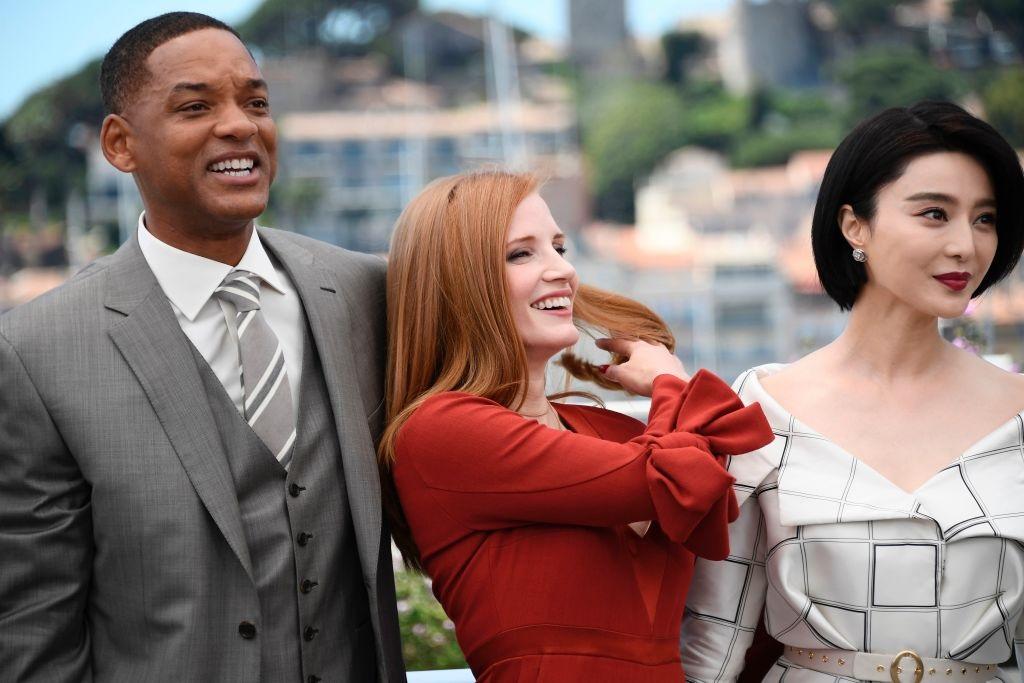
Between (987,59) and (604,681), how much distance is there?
2729 inches

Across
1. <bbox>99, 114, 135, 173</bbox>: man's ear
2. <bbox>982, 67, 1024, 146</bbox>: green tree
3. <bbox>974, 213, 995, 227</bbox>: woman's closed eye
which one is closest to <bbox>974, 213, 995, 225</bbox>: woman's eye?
<bbox>974, 213, 995, 227</bbox>: woman's closed eye

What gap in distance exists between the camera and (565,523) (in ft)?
6.25

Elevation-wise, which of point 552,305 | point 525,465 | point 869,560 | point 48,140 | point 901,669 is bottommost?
point 901,669

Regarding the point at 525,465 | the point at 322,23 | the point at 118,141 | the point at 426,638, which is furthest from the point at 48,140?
the point at 525,465

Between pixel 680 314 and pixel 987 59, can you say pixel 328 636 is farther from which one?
pixel 987 59

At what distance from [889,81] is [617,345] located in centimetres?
6427

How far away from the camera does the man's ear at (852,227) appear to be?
6.85 ft

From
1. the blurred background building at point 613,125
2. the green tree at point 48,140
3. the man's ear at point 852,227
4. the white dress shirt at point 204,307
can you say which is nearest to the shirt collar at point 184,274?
the white dress shirt at point 204,307

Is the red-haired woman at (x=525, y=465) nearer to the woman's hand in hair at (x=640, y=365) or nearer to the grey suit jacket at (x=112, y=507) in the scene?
the woman's hand in hair at (x=640, y=365)

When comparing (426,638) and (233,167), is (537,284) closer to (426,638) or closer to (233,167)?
(233,167)

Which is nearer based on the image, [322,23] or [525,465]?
[525,465]

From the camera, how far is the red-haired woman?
6.10 ft

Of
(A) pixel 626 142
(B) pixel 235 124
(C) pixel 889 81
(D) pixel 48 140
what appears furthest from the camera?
(C) pixel 889 81

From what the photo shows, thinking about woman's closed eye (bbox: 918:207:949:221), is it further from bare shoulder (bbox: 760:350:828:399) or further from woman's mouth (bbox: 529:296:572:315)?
woman's mouth (bbox: 529:296:572:315)
